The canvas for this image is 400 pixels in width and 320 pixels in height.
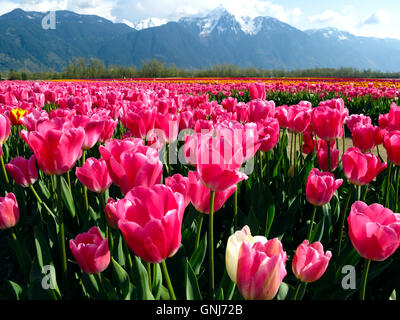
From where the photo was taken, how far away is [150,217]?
32.2 inches

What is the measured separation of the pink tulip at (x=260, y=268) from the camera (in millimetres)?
774

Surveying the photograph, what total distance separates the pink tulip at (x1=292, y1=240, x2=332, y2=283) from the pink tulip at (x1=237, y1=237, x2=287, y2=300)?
0.60 feet

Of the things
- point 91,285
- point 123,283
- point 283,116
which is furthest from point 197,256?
point 283,116

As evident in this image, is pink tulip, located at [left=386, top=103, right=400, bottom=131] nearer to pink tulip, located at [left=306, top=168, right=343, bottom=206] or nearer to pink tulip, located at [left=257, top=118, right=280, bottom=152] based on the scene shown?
pink tulip, located at [left=257, top=118, right=280, bottom=152]

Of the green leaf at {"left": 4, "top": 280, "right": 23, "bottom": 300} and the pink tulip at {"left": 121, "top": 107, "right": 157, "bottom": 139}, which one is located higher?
the pink tulip at {"left": 121, "top": 107, "right": 157, "bottom": 139}

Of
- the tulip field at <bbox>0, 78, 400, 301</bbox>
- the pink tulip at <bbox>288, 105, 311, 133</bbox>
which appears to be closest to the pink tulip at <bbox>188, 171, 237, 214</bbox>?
the tulip field at <bbox>0, 78, 400, 301</bbox>

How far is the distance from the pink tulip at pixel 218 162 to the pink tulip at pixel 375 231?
365mm

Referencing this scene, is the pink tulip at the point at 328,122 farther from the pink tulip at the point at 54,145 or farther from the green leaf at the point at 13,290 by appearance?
the green leaf at the point at 13,290

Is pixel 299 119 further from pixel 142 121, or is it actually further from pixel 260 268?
pixel 260 268

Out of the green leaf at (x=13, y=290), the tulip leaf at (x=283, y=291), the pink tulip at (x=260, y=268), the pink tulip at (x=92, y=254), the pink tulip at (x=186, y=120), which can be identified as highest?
the pink tulip at (x=186, y=120)

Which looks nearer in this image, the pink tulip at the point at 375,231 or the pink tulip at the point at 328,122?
the pink tulip at the point at 375,231

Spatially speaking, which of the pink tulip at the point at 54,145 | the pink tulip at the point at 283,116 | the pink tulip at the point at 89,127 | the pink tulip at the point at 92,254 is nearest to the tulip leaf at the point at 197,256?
the pink tulip at the point at 92,254

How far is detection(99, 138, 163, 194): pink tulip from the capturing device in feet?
3.18
